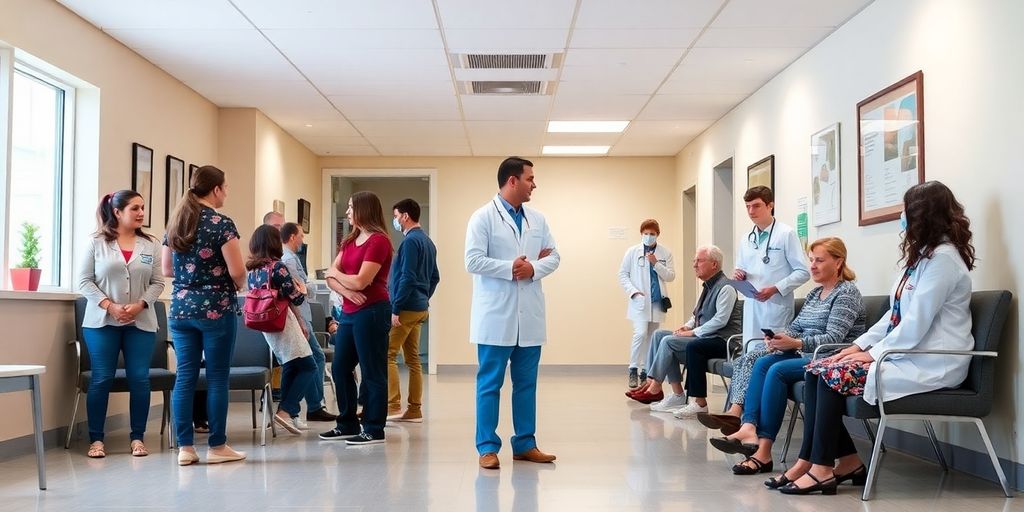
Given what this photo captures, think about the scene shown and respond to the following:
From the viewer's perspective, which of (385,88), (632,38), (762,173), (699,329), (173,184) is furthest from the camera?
(385,88)

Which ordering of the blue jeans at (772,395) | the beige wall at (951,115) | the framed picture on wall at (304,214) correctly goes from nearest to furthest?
the beige wall at (951,115) < the blue jeans at (772,395) < the framed picture on wall at (304,214)

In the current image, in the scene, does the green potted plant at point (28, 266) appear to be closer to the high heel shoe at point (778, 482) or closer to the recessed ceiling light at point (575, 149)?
the high heel shoe at point (778, 482)

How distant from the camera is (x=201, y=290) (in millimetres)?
4832

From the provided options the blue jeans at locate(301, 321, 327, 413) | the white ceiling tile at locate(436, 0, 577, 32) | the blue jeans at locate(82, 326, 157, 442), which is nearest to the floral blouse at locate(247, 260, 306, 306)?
the blue jeans at locate(82, 326, 157, 442)

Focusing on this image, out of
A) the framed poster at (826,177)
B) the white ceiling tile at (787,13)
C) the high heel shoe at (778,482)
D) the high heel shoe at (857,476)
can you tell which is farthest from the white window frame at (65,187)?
the framed poster at (826,177)

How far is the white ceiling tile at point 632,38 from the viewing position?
6.75m

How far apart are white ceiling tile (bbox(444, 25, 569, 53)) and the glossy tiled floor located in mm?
2646

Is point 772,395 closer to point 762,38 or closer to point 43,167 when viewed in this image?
point 762,38

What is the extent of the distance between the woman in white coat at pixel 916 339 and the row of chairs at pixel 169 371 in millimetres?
3067

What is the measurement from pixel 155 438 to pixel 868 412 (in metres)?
4.17

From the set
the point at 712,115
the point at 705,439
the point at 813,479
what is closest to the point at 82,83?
the point at 705,439

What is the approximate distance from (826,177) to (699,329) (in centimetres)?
142

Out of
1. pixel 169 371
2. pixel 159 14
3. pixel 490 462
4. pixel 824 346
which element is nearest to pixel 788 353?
pixel 824 346

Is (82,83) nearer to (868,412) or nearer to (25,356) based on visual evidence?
(25,356)
